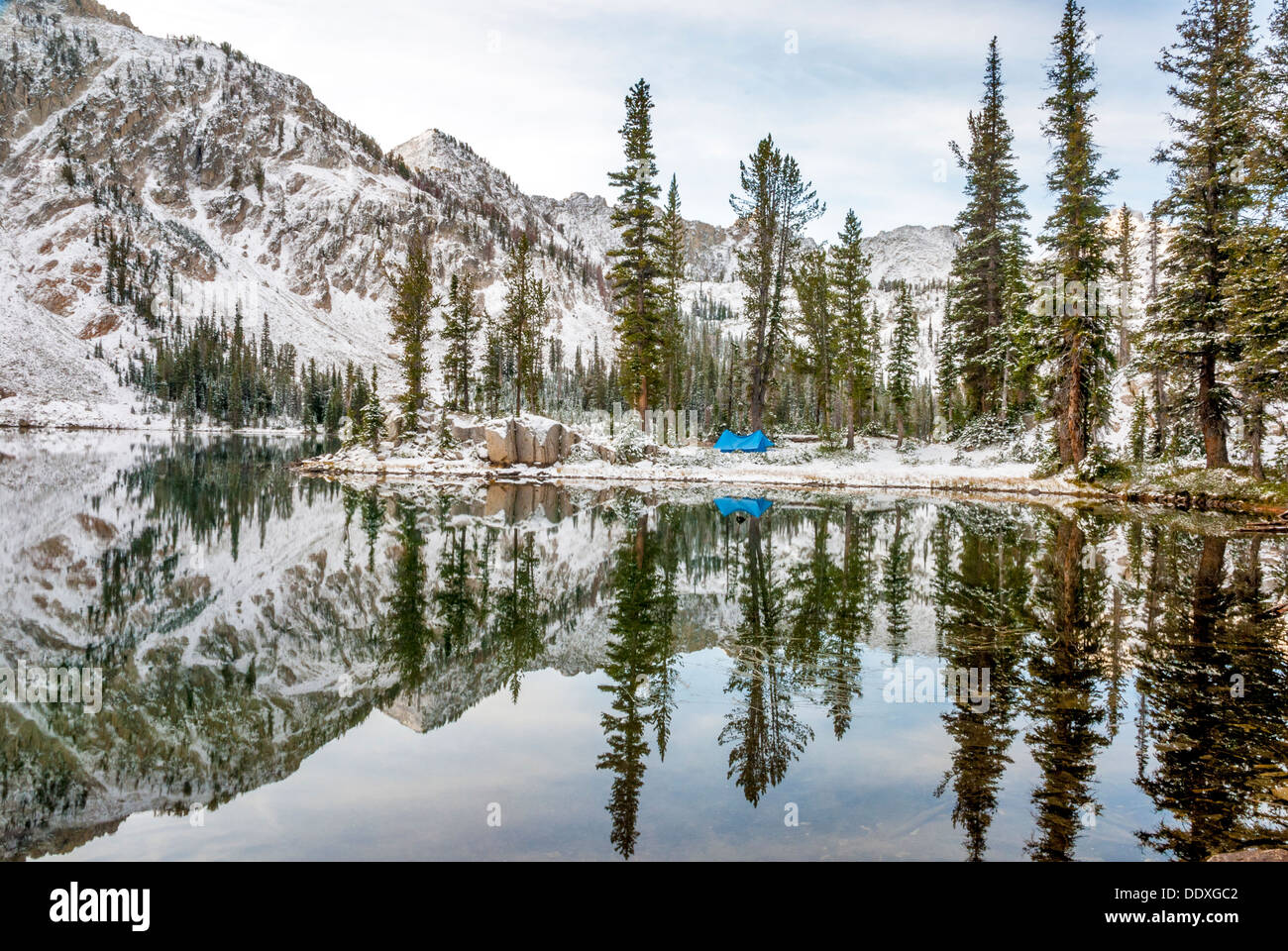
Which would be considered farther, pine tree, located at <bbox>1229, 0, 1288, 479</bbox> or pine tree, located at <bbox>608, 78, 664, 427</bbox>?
pine tree, located at <bbox>608, 78, 664, 427</bbox>

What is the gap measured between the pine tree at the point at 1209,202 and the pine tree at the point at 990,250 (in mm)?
11144

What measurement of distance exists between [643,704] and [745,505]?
21167mm

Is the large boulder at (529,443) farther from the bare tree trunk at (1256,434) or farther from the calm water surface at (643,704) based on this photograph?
the bare tree trunk at (1256,434)

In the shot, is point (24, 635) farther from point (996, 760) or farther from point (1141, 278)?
point (1141, 278)

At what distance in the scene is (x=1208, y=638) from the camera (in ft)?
30.5

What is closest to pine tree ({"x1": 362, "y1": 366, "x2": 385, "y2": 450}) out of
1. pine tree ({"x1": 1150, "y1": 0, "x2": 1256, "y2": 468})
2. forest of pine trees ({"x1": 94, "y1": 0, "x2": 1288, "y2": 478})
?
forest of pine trees ({"x1": 94, "y1": 0, "x2": 1288, "y2": 478})

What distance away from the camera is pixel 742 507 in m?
27.1

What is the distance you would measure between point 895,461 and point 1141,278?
39144 millimetres

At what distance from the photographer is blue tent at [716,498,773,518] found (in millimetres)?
25141

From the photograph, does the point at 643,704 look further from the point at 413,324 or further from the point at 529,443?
the point at 413,324

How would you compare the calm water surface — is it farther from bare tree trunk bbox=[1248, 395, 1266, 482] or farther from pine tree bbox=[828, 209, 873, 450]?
pine tree bbox=[828, 209, 873, 450]

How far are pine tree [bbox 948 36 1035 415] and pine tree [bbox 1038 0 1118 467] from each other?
7.55 meters

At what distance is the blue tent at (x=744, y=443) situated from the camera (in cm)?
4488

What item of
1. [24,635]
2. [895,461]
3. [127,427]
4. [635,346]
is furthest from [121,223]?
[24,635]
